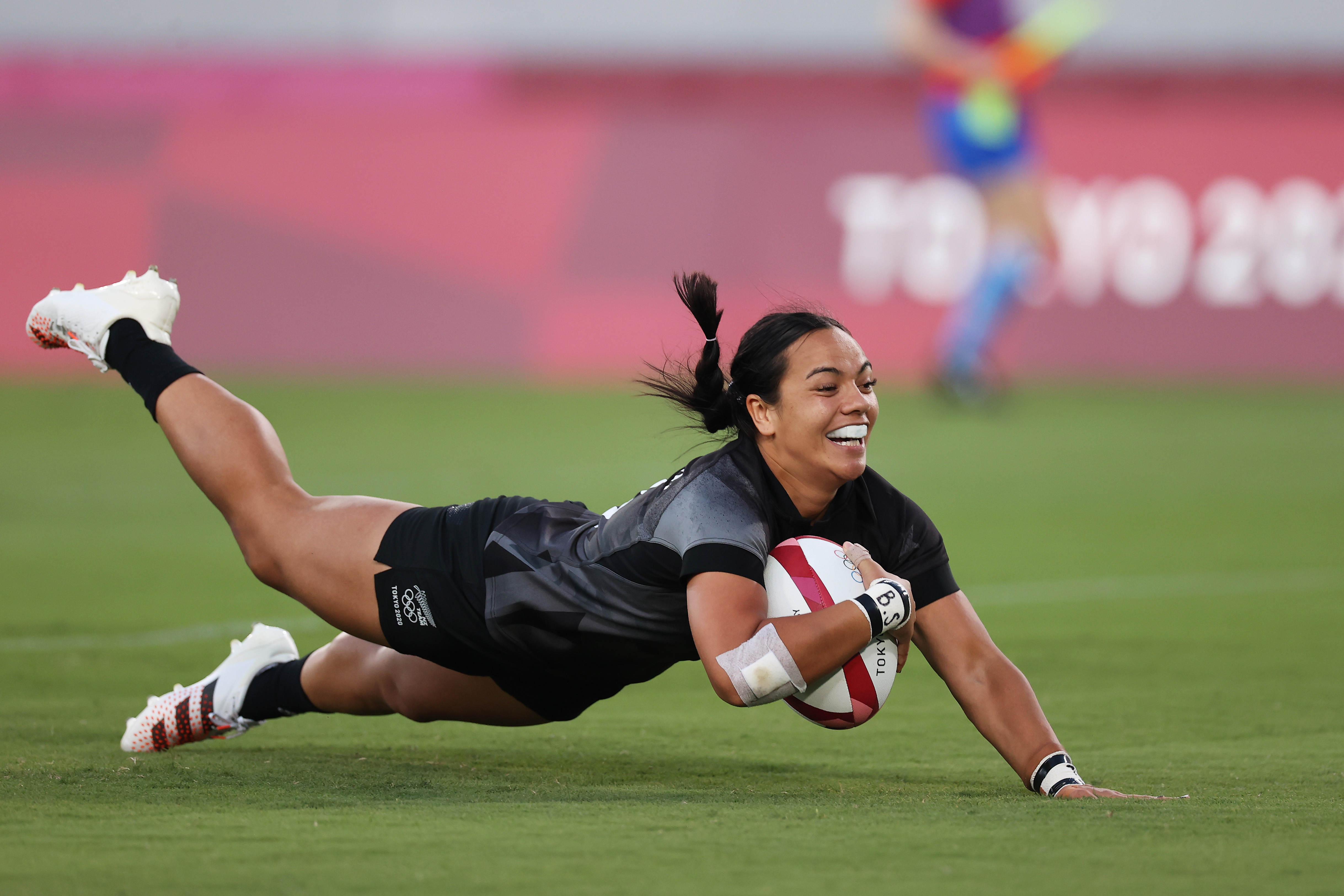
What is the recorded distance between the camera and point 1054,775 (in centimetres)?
456

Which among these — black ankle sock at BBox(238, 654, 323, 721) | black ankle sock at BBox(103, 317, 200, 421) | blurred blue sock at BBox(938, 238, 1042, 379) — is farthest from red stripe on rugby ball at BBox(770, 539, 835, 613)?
blurred blue sock at BBox(938, 238, 1042, 379)

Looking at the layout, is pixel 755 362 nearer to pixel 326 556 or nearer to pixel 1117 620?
pixel 326 556

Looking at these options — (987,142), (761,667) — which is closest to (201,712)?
(761,667)

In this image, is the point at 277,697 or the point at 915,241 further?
the point at 915,241

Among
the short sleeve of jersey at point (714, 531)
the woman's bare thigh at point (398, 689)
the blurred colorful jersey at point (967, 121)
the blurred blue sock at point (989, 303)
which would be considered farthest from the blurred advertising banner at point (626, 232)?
the short sleeve of jersey at point (714, 531)

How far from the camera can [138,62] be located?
22047mm

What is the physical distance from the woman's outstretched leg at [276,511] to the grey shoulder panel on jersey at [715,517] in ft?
3.05

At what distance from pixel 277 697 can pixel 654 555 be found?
1.55 metres

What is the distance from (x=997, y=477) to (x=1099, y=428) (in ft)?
10.4

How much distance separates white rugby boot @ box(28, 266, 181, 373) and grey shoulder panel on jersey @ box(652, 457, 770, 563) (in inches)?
76.8

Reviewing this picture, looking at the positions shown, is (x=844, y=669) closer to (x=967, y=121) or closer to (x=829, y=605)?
(x=829, y=605)

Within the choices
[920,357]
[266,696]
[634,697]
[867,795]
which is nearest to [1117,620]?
[634,697]

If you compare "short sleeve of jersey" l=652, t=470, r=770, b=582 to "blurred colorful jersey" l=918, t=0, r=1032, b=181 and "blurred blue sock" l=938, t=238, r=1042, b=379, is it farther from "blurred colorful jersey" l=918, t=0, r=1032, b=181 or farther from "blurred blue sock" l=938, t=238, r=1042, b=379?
"blurred colorful jersey" l=918, t=0, r=1032, b=181

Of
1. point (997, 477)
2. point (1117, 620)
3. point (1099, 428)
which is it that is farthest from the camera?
point (1099, 428)
